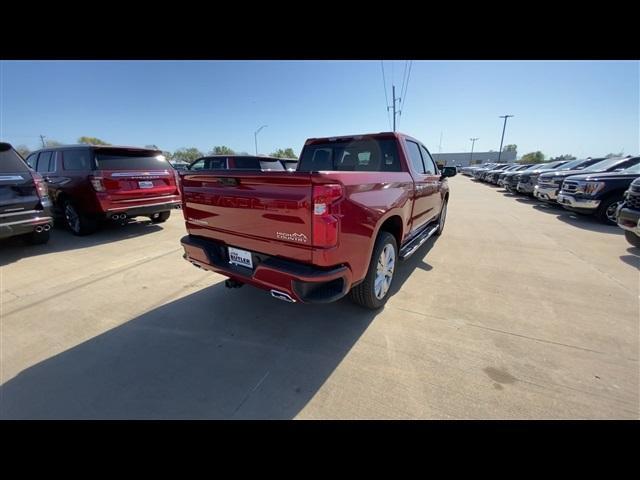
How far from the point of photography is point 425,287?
358 cm

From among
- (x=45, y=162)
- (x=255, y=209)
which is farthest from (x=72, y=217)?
(x=255, y=209)

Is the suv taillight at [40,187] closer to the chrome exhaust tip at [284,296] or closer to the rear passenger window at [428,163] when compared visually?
the chrome exhaust tip at [284,296]

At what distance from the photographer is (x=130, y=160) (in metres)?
5.72

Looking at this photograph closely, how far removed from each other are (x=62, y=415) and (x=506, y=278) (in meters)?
4.93

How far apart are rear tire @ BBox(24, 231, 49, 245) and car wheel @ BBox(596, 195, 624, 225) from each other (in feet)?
43.4

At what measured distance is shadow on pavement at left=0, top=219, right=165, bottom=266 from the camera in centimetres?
482

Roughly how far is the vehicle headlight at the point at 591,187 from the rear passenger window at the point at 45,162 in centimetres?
1361

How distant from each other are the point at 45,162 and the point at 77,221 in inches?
79.2

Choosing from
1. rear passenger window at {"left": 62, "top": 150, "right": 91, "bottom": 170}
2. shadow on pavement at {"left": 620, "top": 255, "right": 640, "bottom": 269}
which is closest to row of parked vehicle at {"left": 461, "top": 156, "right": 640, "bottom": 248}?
shadow on pavement at {"left": 620, "top": 255, "right": 640, "bottom": 269}

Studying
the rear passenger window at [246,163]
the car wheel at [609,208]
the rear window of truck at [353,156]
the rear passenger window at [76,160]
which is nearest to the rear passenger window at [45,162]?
the rear passenger window at [76,160]

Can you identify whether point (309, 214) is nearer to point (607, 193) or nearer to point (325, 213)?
point (325, 213)

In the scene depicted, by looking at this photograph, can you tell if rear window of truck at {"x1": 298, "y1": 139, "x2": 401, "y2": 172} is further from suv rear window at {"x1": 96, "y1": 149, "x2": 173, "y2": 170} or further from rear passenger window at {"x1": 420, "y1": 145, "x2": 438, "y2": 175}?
suv rear window at {"x1": 96, "y1": 149, "x2": 173, "y2": 170}
